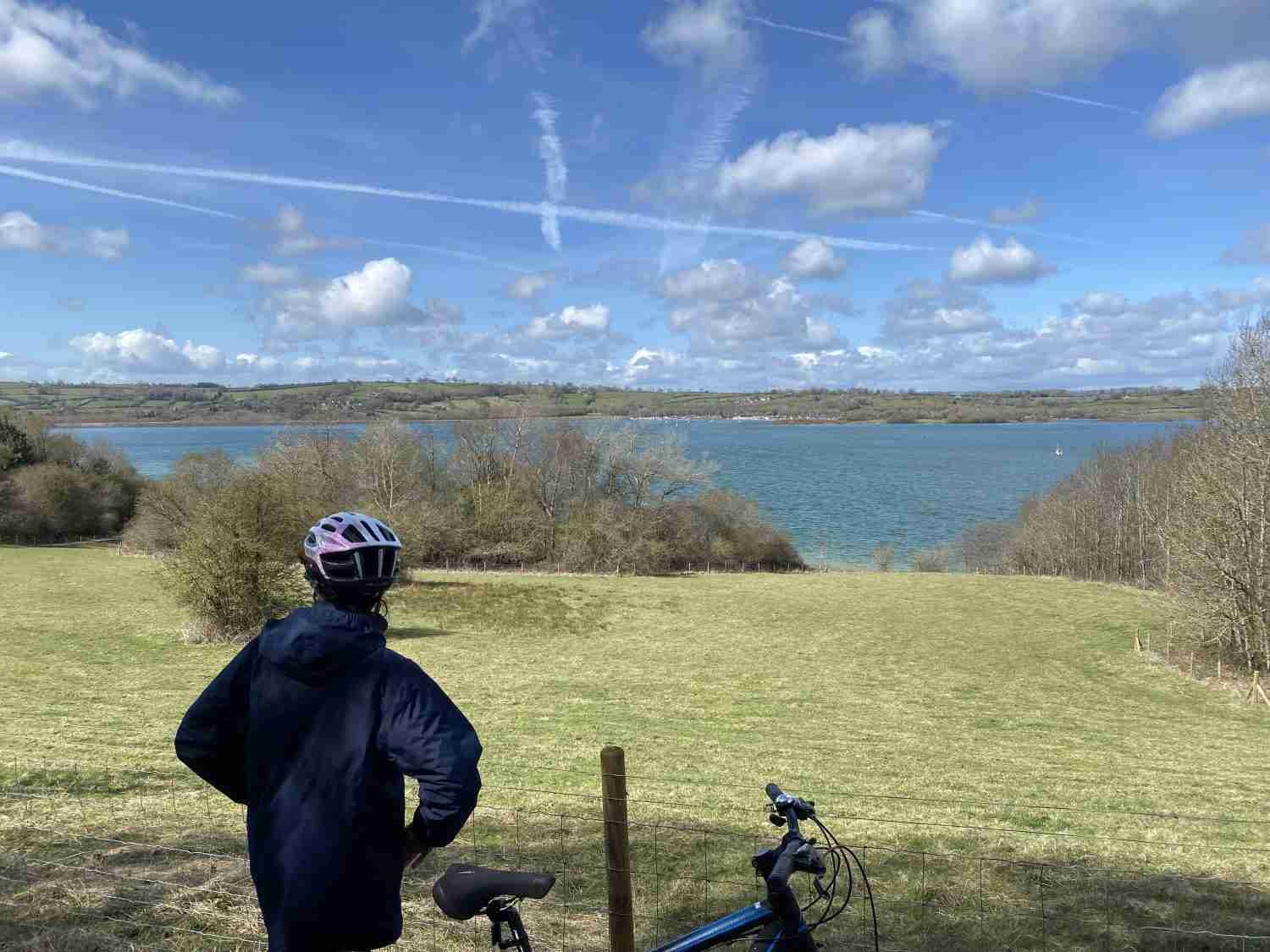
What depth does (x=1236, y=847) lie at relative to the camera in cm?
859

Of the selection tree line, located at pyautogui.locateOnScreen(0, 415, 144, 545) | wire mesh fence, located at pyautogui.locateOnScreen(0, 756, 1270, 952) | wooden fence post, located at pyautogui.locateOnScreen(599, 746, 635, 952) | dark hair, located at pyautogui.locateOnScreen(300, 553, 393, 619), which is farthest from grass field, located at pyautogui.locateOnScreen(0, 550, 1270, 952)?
tree line, located at pyautogui.locateOnScreen(0, 415, 144, 545)

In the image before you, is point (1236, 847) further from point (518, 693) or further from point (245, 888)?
point (518, 693)

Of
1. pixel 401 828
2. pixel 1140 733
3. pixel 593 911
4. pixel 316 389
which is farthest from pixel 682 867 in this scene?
pixel 316 389

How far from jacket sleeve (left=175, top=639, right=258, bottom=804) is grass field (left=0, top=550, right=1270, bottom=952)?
256cm

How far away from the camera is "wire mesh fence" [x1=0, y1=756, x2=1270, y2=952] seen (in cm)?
506

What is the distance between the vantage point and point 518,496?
54.8 metres

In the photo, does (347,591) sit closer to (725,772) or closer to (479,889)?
(479,889)

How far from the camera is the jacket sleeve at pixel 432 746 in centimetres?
255

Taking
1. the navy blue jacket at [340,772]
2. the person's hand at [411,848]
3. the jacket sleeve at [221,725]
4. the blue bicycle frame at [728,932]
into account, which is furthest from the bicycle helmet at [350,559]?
the blue bicycle frame at [728,932]

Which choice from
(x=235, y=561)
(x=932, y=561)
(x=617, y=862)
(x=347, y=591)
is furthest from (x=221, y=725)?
(x=932, y=561)

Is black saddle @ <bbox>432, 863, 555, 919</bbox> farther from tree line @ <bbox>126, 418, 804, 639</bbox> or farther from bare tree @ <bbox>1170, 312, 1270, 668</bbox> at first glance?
tree line @ <bbox>126, 418, 804, 639</bbox>

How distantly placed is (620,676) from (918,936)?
1692 cm

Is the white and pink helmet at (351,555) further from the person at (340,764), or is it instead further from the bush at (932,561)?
the bush at (932,561)

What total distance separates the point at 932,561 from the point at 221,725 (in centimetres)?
5853
